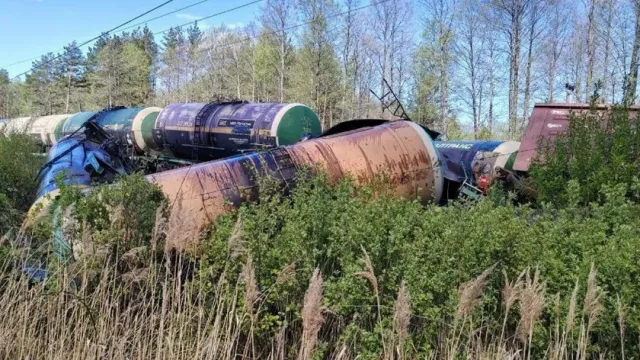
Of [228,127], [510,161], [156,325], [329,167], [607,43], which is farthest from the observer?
[607,43]

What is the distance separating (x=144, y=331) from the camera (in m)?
3.32

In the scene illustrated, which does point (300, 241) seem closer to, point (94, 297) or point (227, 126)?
point (94, 297)

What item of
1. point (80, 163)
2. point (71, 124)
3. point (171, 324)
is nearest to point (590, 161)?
point (171, 324)

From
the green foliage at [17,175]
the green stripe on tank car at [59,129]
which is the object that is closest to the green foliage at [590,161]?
the green foliage at [17,175]

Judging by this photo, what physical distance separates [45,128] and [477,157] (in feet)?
69.3

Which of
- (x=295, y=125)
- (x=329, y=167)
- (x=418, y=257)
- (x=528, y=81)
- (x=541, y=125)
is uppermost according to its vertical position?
(x=528, y=81)

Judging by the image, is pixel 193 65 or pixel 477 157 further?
pixel 193 65

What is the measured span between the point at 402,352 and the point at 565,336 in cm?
89

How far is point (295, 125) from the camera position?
11.9m

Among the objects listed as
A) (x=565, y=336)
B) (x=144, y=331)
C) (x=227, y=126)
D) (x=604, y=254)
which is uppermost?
(x=227, y=126)

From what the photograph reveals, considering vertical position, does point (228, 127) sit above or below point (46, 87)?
below

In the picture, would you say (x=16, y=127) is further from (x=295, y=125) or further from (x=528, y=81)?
(x=528, y=81)

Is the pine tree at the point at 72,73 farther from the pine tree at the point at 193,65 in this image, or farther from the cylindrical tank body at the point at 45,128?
the cylindrical tank body at the point at 45,128

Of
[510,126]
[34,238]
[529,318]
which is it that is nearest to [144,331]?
[34,238]
